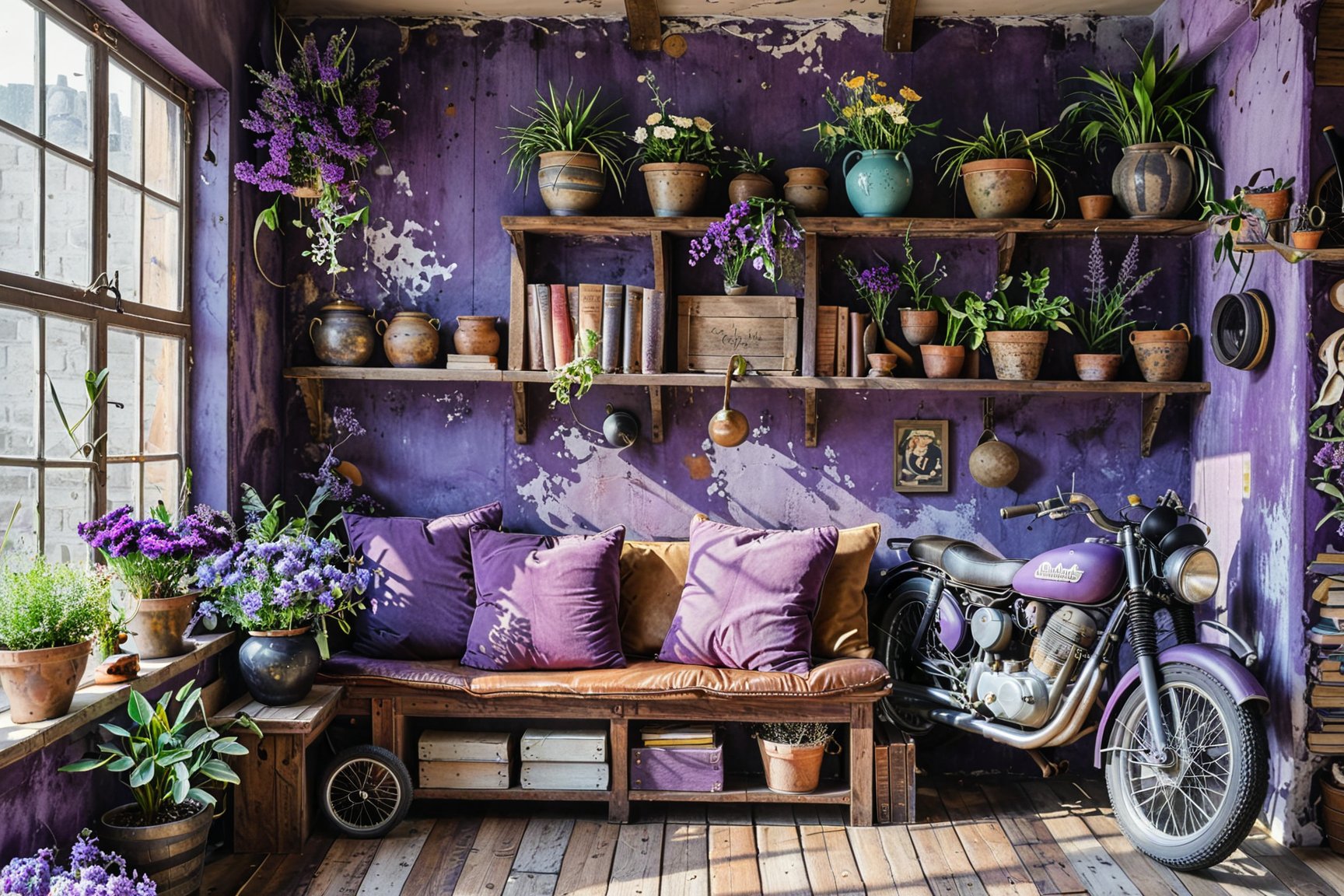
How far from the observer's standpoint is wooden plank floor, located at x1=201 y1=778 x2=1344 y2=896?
118 inches

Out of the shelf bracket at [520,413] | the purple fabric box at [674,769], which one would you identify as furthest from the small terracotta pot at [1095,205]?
the purple fabric box at [674,769]

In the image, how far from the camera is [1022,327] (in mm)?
3895

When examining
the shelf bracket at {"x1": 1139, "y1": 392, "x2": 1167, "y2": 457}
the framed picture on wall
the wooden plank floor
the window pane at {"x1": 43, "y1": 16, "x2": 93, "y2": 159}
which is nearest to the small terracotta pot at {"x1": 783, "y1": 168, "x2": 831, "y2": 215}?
the framed picture on wall

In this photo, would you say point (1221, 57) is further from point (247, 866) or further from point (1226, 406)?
point (247, 866)

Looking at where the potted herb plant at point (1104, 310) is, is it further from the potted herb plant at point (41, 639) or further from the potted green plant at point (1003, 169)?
the potted herb plant at point (41, 639)

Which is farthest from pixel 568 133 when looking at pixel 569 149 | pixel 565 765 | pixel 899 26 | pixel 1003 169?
pixel 565 765

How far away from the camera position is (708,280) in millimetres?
4117

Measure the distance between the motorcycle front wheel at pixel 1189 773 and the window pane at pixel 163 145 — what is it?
3.58 meters

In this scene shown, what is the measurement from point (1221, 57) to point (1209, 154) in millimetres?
342

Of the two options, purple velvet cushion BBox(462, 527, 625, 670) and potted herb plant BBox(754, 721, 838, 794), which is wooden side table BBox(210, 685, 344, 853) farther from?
potted herb plant BBox(754, 721, 838, 794)

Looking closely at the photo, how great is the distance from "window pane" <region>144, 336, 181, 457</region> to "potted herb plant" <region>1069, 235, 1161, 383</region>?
3.25 meters

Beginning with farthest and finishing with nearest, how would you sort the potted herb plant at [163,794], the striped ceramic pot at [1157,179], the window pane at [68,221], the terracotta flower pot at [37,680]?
the striped ceramic pot at [1157,179], the window pane at [68,221], the potted herb plant at [163,794], the terracotta flower pot at [37,680]

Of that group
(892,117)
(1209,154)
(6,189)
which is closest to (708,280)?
(892,117)

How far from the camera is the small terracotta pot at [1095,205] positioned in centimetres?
379
